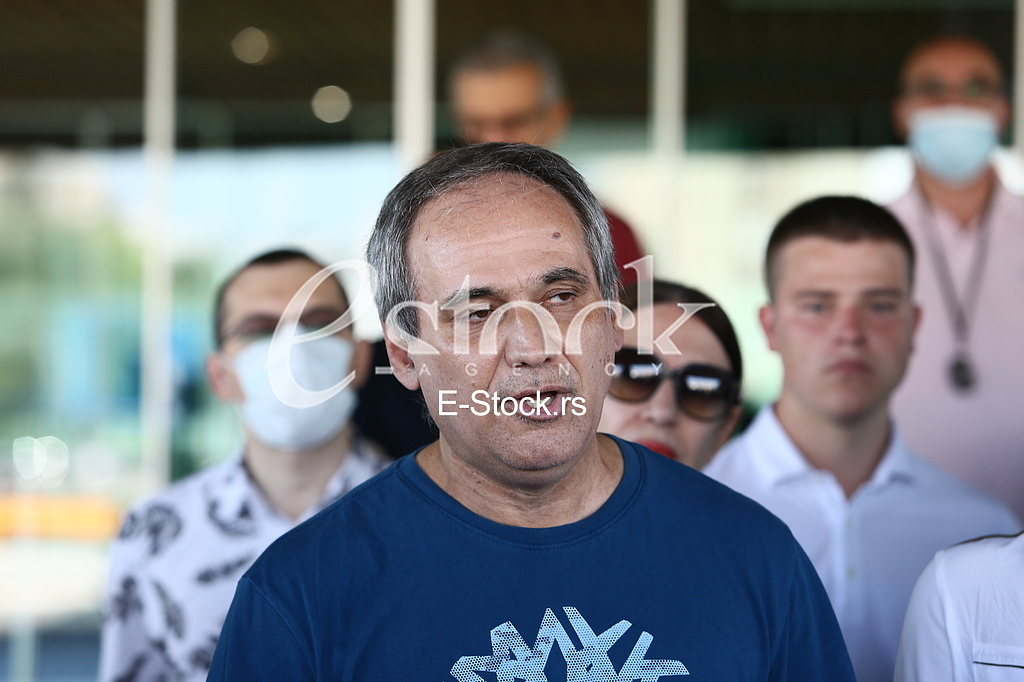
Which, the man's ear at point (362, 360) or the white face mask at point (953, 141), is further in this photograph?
the white face mask at point (953, 141)

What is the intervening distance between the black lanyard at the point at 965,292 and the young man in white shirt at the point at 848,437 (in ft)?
3.69

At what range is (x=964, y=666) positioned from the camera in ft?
5.26

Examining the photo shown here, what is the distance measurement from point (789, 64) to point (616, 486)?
3.50 metres

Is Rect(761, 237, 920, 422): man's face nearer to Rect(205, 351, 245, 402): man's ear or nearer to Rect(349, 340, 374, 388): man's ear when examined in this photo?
Rect(349, 340, 374, 388): man's ear

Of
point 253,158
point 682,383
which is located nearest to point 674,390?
point 682,383

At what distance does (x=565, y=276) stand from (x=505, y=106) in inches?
80.9

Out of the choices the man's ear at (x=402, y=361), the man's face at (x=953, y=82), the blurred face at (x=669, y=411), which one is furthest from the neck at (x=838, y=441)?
the man's face at (x=953, y=82)

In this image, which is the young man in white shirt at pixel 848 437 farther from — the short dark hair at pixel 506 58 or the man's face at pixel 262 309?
the short dark hair at pixel 506 58

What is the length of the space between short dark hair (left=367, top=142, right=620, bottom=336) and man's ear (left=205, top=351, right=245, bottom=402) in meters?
1.14

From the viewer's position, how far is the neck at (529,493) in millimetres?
1382

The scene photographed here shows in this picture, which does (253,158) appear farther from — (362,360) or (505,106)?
(362,360)

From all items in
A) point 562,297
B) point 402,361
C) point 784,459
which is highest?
point 562,297

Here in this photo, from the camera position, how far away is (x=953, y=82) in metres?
3.54

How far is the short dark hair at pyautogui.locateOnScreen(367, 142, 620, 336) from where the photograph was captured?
144 centimetres
